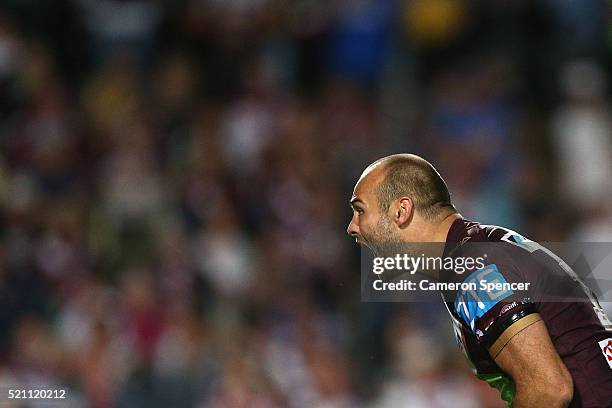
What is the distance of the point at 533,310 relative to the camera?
4117mm

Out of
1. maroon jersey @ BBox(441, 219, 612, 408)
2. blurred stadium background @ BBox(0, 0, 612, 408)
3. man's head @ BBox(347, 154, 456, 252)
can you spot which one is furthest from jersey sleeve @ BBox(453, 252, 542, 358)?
blurred stadium background @ BBox(0, 0, 612, 408)

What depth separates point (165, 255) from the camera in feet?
33.9

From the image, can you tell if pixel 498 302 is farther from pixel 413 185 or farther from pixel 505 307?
pixel 413 185

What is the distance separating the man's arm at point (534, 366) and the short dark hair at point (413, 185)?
63 cm

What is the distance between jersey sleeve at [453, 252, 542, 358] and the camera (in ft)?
13.4

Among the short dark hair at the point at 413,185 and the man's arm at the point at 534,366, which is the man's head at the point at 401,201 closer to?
the short dark hair at the point at 413,185

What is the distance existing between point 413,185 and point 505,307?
0.63 meters

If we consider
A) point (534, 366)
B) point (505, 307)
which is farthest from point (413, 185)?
point (534, 366)

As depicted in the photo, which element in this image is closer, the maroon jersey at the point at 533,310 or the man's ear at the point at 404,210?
the maroon jersey at the point at 533,310

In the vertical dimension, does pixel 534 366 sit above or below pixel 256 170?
below

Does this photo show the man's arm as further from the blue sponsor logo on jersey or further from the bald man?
the blue sponsor logo on jersey

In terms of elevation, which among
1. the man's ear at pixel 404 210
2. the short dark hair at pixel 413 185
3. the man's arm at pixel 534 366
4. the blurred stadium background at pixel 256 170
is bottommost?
the man's arm at pixel 534 366

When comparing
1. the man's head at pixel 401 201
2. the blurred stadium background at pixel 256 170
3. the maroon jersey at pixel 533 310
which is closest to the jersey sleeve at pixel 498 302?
the maroon jersey at pixel 533 310

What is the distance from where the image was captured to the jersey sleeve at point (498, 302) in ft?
13.4
